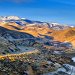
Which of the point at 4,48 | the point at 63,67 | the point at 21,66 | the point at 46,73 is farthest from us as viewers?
the point at 4,48

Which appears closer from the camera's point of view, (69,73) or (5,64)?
(5,64)

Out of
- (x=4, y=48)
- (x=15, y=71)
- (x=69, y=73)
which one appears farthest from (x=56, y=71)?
(x=4, y=48)

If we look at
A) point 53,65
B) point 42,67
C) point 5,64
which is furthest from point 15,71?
point 53,65

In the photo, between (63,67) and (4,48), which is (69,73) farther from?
(4,48)

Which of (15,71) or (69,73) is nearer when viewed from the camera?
(15,71)

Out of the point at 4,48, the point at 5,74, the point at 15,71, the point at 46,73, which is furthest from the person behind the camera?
the point at 4,48

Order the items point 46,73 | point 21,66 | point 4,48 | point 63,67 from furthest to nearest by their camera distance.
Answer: point 4,48, point 63,67, point 46,73, point 21,66

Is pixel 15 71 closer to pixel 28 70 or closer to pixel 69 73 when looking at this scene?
pixel 28 70

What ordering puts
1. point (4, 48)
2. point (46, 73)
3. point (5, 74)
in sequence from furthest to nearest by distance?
1. point (4, 48)
2. point (46, 73)
3. point (5, 74)
